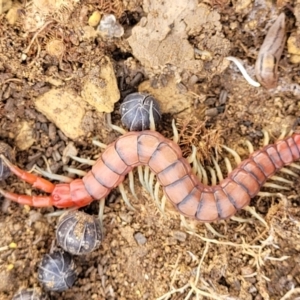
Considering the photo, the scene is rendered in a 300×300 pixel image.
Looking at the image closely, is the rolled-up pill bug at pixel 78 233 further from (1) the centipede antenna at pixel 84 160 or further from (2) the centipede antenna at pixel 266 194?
(2) the centipede antenna at pixel 266 194

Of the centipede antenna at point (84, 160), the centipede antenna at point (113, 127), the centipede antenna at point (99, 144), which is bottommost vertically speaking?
the centipede antenna at point (84, 160)

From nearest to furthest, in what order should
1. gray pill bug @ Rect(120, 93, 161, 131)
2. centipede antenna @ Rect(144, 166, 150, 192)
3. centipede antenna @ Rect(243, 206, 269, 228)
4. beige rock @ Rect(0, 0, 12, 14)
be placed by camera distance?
beige rock @ Rect(0, 0, 12, 14) → gray pill bug @ Rect(120, 93, 161, 131) → centipede antenna @ Rect(243, 206, 269, 228) → centipede antenna @ Rect(144, 166, 150, 192)

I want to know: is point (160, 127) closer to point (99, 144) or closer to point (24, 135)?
point (99, 144)

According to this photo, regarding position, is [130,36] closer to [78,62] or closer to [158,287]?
[78,62]

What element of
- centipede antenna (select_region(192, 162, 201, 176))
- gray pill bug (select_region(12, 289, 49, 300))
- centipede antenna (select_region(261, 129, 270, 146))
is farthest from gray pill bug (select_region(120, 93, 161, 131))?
gray pill bug (select_region(12, 289, 49, 300))

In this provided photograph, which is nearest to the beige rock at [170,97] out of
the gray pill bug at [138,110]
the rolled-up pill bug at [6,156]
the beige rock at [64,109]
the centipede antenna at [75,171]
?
the gray pill bug at [138,110]

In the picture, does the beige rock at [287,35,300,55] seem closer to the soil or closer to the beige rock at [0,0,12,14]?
the soil

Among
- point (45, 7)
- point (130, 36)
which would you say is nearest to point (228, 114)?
point (130, 36)
